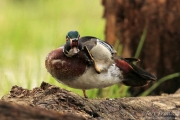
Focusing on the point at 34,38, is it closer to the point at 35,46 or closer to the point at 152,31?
the point at 35,46

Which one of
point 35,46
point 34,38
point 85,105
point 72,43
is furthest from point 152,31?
point 85,105

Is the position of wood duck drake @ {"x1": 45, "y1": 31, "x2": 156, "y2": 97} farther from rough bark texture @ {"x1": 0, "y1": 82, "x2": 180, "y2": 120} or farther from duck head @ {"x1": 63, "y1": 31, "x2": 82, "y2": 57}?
rough bark texture @ {"x1": 0, "y1": 82, "x2": 180, "y2": 120}

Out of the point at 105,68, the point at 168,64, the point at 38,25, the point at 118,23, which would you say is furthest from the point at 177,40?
the point at 38,25

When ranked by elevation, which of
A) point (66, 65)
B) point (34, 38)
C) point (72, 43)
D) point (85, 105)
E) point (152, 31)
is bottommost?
point (85, 105)

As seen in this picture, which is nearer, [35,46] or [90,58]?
[90,58]

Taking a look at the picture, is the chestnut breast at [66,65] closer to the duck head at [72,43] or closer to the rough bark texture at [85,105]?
the duck head at [72,43]

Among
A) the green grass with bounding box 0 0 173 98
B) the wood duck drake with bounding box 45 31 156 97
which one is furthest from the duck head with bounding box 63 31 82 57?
the green grass with bounding box 0 0 173 98

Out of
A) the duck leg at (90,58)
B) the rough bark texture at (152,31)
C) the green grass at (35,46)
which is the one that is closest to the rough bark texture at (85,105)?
the duck leg at (90,58)
